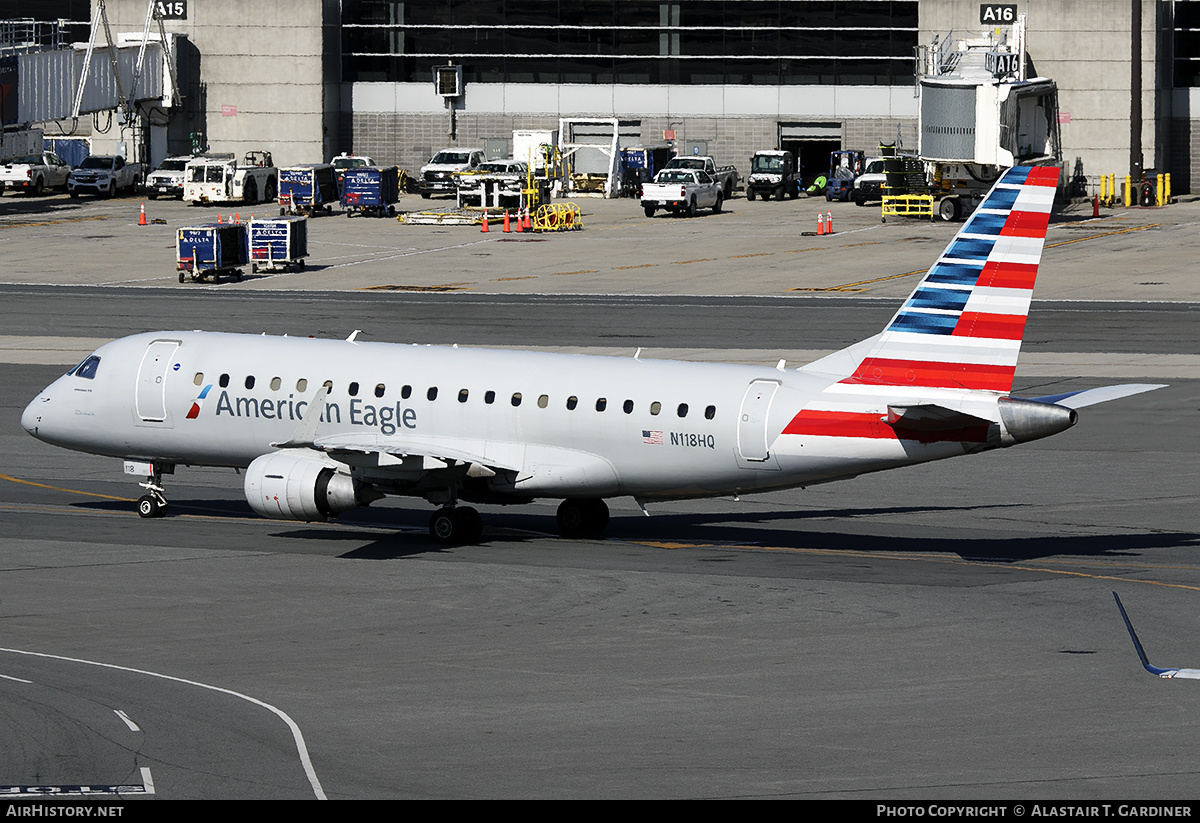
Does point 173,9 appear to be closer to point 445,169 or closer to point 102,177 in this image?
point 102,177

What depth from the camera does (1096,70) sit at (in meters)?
120

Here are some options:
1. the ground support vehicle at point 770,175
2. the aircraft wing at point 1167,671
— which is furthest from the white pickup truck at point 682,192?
the aircraft wing at point 1167,671

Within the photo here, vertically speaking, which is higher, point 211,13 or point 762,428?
point 211,13

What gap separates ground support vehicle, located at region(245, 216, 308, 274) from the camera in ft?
282

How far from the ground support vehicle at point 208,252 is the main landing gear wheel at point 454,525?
164 feet

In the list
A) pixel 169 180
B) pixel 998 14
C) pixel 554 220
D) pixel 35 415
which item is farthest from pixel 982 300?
pixel 169 180

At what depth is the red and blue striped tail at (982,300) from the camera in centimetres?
3147

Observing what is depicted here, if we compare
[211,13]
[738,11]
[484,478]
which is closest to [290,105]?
[211,13]

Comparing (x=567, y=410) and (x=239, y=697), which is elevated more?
(x=567, y=410)

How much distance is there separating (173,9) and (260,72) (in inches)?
351

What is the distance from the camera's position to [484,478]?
35031 mm
